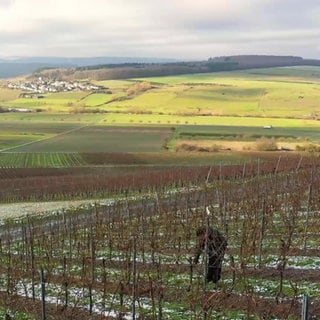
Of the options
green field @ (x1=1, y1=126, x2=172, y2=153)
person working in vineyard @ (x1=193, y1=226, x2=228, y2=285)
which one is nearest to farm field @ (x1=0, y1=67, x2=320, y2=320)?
green field @ (x1=1, y1=126, x2=172, y2=153)

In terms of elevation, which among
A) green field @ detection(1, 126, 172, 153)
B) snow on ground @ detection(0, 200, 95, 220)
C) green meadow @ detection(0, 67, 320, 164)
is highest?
green meadow @ detection(0, 67, 320, 164)

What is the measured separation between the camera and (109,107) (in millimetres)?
131375

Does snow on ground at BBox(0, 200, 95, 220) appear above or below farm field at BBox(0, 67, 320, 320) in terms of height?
below

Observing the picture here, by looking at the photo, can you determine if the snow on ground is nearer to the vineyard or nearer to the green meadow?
the vineyard

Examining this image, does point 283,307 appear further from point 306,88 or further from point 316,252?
Answer: point 306,88

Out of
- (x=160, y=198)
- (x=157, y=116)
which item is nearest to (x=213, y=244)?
(x=160, y=198)

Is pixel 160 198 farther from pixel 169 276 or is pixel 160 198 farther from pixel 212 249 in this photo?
pixel 212 249

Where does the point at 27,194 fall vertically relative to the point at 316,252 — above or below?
below

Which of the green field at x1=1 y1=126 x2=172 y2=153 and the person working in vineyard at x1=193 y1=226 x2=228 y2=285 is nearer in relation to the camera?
the person working in vineyard at x1=193 y1=226 x2=228 y2=285

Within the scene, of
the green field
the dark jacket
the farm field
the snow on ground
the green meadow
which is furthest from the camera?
the green meadow

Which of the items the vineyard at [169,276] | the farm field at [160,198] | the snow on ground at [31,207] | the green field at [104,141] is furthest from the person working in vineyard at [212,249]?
the green field at [104,141]

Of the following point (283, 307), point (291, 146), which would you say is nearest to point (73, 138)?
point (291, 146)

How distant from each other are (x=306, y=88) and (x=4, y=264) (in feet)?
465

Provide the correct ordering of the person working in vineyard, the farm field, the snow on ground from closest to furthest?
the farm field < the person working in vineyard < the snow on ground
